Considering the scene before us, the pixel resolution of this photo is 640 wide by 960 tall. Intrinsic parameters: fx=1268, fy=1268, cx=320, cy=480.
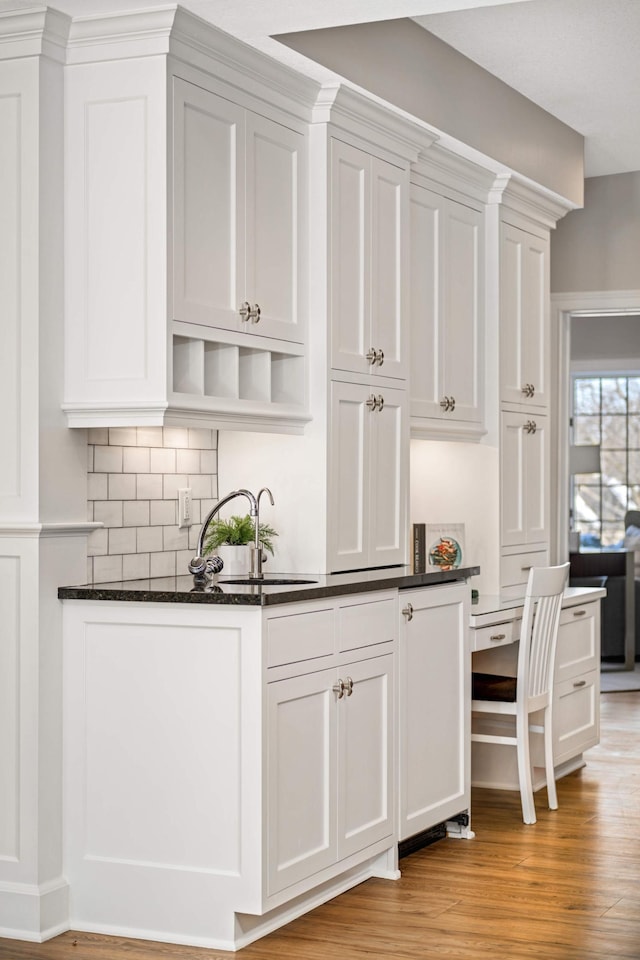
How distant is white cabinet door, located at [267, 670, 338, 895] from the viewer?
3.39 metres

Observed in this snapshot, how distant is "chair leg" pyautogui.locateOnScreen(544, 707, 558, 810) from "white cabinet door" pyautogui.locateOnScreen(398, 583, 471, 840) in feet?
1.67

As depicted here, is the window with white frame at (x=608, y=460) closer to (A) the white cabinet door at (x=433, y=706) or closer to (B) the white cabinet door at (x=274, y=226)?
(A) the white cabinet door at (x=433, y=706)

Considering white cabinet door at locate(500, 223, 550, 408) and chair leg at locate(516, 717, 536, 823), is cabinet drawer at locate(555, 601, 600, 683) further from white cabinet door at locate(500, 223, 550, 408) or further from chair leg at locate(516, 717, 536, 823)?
white cabinet door at locate(500, 223, 550, 408)

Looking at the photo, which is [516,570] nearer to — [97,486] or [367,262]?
[367,262]

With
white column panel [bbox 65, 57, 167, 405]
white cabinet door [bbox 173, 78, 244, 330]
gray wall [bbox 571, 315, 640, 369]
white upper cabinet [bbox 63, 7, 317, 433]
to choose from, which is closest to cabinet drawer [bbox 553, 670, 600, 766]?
white upper cabinet [bbox 63, 7, 317, 433]

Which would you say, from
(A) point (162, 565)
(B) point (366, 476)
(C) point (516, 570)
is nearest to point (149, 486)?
(A) point (162, 565)

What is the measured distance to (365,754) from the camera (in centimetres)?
390

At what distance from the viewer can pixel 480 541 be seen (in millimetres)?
5594

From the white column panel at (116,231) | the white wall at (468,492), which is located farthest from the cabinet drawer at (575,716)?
the white column panel at (116,231)

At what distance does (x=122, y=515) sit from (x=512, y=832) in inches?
75.3

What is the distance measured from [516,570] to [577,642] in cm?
42

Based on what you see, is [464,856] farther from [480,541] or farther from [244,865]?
[480,541]

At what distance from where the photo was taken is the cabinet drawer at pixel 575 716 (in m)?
5.40

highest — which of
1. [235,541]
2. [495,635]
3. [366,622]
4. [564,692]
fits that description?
[235,541]
